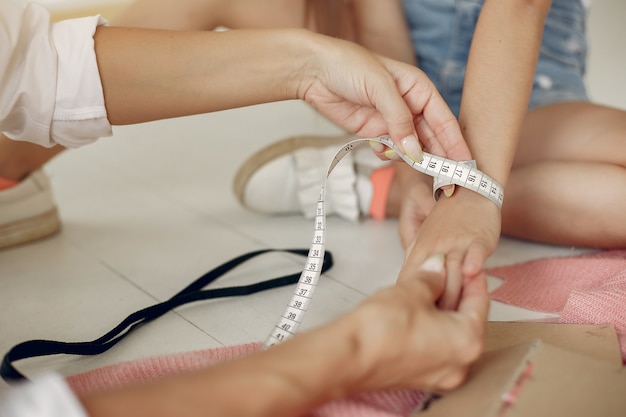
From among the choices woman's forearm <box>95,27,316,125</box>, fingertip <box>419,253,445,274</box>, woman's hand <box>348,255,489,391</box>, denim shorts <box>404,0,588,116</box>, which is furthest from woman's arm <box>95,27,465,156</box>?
denim shorts <box>404,0,588,116</box>

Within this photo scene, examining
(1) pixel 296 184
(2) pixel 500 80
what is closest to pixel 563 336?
(2) pixel 500 80

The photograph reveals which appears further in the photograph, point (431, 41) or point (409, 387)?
point (431, 41)

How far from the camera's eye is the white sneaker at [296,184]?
152 centimetres

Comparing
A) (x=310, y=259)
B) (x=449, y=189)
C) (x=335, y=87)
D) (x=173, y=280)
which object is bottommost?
(x=173, y=280)

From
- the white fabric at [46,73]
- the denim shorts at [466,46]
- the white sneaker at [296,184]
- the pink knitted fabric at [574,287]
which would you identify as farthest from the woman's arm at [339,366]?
the denim shorts at [466,46]

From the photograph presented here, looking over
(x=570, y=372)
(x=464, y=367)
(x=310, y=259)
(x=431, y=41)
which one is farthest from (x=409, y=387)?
(x=431, y=41)

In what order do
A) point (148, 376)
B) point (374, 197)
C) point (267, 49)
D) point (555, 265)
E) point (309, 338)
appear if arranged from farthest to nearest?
point (374, 197) → point (555, 265) → point (267, 49) → point (148, 376) → point (309, 338)

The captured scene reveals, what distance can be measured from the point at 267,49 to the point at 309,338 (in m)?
0.52

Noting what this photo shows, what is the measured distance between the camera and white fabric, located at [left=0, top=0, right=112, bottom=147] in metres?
1.00

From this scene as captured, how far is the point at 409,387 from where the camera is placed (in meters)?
0.76

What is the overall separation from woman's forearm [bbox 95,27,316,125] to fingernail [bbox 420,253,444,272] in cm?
36

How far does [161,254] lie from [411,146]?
610 mm

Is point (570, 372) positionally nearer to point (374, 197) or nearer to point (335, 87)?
point (335, 87)

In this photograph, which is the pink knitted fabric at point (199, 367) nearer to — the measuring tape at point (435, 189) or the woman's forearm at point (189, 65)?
the measuring tape at point (435, 189)
